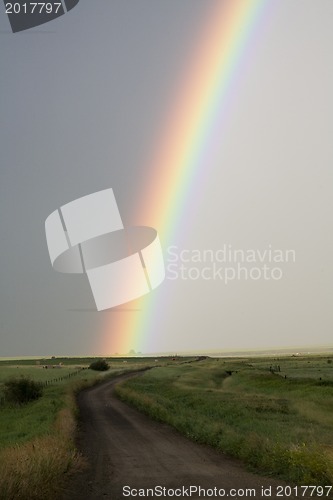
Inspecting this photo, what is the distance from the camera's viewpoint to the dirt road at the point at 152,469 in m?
14.5

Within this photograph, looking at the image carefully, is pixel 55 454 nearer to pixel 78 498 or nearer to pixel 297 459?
pixel 78 498

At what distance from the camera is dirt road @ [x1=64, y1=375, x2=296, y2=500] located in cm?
1454

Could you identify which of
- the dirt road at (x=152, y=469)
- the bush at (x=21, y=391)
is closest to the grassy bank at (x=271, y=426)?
the dirt road at (x=152, y=469)

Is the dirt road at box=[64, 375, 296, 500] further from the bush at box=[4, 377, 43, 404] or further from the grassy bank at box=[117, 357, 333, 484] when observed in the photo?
the bush at box=[4, 377, 43, 404]

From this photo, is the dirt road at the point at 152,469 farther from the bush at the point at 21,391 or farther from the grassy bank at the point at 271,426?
the bush at the point at 21,391

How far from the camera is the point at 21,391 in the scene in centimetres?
5909

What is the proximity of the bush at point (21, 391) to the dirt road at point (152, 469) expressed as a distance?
103 ft

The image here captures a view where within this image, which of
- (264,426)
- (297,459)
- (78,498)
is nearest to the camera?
(78,498)

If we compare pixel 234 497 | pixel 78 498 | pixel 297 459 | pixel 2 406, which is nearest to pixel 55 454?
pixel 78 498

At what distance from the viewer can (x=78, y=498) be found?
45.8ft

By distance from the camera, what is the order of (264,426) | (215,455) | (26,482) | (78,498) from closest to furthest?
(26,482), (78,498), (215,455), (264,426)

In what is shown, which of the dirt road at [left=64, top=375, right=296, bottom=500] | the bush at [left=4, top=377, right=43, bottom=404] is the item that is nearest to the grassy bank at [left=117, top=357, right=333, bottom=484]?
the dirt road at [left=64, top=375, right=296, bottom=500]

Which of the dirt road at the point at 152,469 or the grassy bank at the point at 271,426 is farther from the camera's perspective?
the grassy bank at the point at 271,426

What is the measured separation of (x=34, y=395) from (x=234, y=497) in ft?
163
